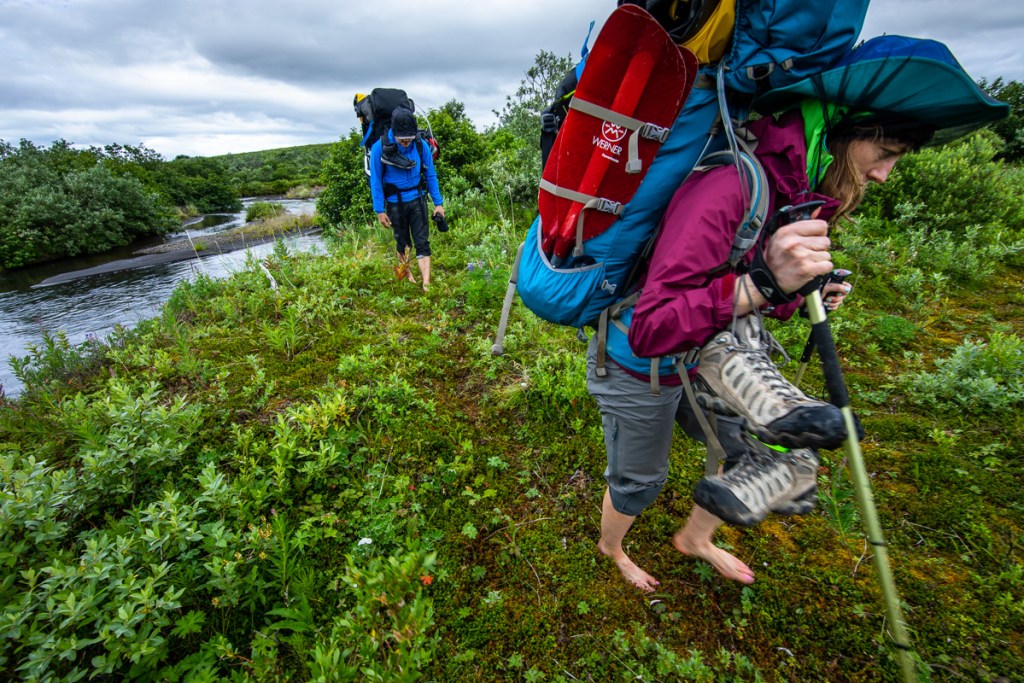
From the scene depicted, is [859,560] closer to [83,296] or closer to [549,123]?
[549,123]

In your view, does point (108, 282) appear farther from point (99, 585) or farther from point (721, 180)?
point (721, 180)

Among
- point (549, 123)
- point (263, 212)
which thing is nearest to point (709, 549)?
point (549, 123)

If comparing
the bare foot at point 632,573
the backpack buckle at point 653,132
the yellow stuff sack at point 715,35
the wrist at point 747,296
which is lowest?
the bare foot at point 632,573

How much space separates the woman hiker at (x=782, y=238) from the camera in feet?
4.00

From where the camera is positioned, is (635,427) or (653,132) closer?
(653,132)

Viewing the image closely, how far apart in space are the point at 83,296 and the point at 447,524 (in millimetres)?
12621

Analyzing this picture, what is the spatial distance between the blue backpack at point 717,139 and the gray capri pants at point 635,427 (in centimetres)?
35

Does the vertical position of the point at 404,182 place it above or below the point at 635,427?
above

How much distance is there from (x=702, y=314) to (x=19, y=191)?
81.6 feet

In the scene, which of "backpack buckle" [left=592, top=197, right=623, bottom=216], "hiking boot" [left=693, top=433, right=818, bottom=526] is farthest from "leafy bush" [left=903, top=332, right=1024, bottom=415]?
"backpack buckle" [left=592, top=197, right=623, bottom=216]

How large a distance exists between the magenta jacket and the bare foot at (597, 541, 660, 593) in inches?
65.9

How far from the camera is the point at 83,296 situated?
10070 mm

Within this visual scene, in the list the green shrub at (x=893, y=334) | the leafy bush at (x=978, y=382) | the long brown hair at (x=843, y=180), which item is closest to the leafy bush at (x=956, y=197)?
the green shrub at (x=893, y=334)

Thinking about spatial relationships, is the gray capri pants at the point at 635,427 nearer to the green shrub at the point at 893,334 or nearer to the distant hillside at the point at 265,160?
the green shrub at the point at 893,334
